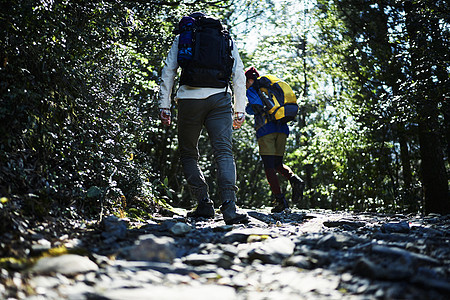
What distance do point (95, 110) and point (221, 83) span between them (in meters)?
1.79

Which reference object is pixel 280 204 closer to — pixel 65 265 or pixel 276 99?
pixel 276 99

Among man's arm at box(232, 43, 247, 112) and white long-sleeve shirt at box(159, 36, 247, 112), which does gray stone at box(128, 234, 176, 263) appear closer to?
white long-sleeve shirt at box(159, 36, 247, 112)

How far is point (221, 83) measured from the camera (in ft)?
15.5

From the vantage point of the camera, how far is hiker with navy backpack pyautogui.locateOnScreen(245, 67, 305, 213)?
699 cm

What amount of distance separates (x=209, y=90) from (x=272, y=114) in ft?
8.41

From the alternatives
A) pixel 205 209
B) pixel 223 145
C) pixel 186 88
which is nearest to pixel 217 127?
pixel 223 145

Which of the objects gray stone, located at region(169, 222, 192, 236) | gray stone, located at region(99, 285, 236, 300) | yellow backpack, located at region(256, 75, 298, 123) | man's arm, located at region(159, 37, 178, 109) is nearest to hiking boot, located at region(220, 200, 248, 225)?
gray stone, located at region(169, 222, 192, 236)

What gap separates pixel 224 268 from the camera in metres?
2.59

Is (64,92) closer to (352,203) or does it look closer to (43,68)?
(43,68)

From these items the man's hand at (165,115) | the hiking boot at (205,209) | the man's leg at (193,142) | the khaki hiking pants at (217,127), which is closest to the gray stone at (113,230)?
the khaki hiking pants at (217,127)

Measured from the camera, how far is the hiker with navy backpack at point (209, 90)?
459 centimetres

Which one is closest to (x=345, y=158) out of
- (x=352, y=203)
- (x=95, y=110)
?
(x=352, y=203)

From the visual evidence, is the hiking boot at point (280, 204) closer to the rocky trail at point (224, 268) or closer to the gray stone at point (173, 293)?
the rocky trail at point (224, 268)

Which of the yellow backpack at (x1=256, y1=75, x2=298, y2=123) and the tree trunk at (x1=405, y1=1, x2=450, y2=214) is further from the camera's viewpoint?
the yellow backpack at (x1=256, y1=75, x2=298, y2=123)
